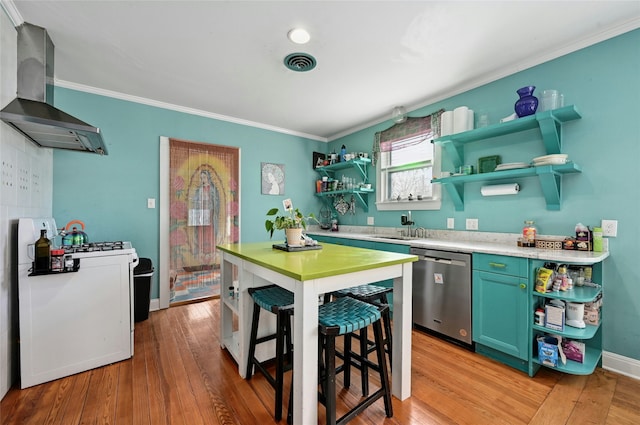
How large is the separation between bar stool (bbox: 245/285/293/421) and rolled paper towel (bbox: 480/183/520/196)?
2.08m

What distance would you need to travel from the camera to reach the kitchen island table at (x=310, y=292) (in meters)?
1.26

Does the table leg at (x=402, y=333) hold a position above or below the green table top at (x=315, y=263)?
below

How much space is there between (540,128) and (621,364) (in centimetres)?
180

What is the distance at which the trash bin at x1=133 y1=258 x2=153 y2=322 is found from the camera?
279 centimetres

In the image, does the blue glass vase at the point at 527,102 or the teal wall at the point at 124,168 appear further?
the teal wall at the point at 124,168

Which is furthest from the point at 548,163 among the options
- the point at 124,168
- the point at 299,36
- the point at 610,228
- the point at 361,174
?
the point at 124,168

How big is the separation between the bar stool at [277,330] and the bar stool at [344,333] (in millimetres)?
211

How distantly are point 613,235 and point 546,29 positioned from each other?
1.57 meters

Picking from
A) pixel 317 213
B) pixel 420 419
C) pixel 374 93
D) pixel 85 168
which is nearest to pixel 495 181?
pixel 374 93

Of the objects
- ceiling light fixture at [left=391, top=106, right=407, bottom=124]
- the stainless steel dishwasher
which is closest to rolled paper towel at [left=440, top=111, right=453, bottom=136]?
ceiling light fixture at [left=391, top=106, right=407, bottom=124]

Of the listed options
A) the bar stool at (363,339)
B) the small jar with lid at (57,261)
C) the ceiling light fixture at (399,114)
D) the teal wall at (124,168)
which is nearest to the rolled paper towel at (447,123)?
the ceiling light fixture at (399,114)

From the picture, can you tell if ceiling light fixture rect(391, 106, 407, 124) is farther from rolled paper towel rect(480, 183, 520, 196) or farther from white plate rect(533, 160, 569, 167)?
white plate rect(533, 160, 569, 167)

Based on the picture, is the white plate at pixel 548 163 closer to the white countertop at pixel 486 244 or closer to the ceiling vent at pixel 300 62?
the white countertop at pixel 486 244

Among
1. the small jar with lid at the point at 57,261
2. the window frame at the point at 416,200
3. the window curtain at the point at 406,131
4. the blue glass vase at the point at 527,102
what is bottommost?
Answer: the small jar with lid at the point at 57,261
